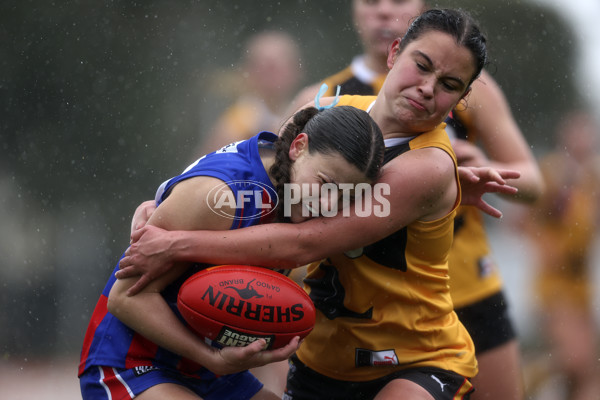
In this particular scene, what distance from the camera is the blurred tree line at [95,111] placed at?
940 centimetres

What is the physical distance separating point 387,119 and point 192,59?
9.52m

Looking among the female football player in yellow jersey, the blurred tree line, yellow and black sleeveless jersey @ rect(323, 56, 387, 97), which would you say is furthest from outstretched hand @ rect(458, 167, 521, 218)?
the blurred tree line

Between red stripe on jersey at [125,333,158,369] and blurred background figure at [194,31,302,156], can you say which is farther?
blurred background figure at [194,31,302,156]

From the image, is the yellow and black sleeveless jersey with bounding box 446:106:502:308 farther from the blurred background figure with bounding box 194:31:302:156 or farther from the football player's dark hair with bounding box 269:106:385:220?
the blurred background figure with bounding box 194:31:302:156

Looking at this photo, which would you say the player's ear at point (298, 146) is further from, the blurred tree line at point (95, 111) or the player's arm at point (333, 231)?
the blurred tree line at point (95, 111)

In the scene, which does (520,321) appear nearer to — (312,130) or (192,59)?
(192,59)

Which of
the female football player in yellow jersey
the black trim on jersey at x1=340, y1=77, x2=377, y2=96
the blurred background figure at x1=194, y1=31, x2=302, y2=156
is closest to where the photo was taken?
the female football player in yellow jersey

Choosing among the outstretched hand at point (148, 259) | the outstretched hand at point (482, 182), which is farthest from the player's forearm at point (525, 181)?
the outstretched hand at point (148, 259)

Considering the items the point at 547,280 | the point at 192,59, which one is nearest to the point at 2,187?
the point at 192,59

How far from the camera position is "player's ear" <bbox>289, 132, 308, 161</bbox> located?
109 inches

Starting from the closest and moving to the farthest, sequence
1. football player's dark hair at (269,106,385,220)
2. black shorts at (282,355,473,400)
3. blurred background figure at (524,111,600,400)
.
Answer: football player's dark hair at (269,106,385,220), black shorts at (282,355,473,400), blurred background figure at (524,111,600,400)

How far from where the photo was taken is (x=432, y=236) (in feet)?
9.86

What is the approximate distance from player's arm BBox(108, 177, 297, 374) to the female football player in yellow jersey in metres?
0.16

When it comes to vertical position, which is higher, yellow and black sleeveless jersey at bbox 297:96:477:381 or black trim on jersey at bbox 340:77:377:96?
black trim on jersey at bbox 340:77:377:96
